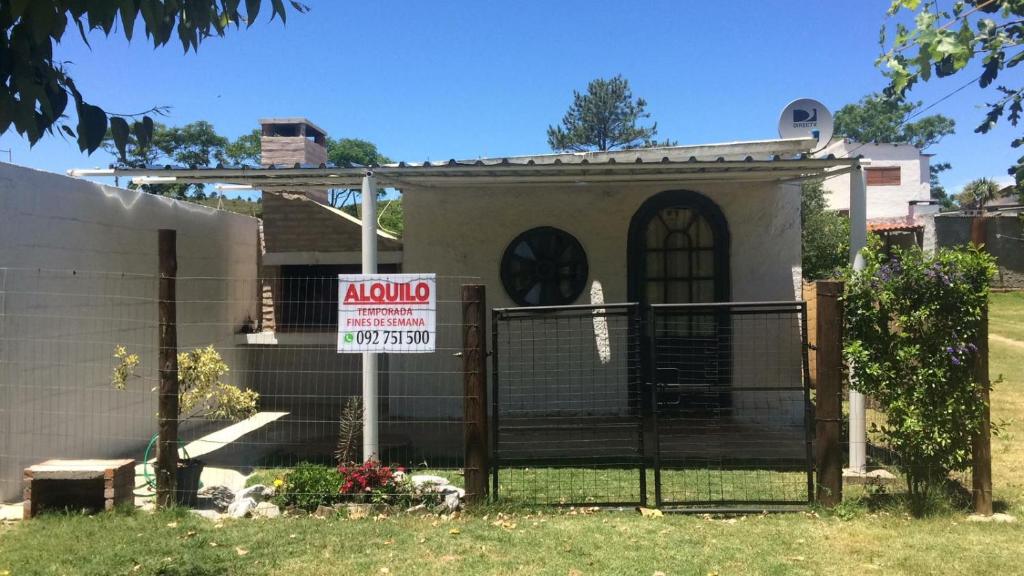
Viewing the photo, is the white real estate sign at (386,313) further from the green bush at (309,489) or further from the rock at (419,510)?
the rock at (419,510)

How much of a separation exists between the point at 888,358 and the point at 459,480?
3.74m

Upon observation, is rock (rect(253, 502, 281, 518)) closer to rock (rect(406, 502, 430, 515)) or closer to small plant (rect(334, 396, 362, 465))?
small plant (rect(334, 396, 362, 465))

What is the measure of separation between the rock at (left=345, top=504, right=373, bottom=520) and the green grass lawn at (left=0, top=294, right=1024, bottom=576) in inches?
4.4

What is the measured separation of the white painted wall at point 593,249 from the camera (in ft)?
28.3

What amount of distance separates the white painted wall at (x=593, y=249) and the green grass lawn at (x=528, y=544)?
3.22m

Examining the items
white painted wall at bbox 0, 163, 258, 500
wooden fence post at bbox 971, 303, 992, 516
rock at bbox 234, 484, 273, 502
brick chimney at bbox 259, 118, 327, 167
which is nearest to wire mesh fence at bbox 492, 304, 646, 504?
rock at bbox 234, 484, 273, 502

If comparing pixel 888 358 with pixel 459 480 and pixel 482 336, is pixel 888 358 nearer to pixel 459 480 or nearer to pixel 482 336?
pixel 482 336

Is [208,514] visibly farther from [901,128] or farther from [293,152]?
[901,128]

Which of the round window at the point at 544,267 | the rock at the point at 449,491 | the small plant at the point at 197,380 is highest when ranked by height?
the round window at the point at 544,267

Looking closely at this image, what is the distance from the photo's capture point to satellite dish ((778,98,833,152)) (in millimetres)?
8586

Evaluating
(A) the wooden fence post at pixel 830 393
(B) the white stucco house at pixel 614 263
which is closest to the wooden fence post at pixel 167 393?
(B) the white stucco house at pixel 614 263

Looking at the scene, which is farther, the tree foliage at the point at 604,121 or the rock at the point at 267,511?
the tree foliage at the point at 604,121

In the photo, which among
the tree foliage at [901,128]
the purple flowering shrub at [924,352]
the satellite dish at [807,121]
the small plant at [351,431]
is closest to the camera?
the purple flowering shrub at [924,352]

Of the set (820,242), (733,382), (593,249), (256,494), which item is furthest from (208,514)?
(820,242)
